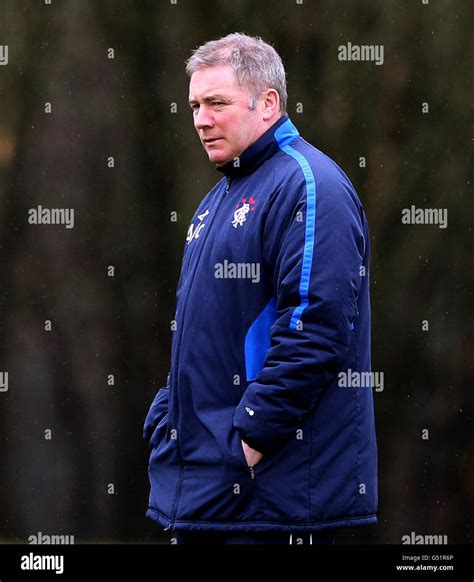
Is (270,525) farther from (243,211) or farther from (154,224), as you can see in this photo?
(154,224)

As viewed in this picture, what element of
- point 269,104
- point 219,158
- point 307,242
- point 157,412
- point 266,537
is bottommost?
point 266,537

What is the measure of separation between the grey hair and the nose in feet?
0.33

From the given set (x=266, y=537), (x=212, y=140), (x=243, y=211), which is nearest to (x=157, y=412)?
(x=266, y=537)

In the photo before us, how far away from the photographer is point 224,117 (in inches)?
106

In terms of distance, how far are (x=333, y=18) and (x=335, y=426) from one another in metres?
2.55

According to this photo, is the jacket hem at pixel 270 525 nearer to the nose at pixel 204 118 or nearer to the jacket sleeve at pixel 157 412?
the jacket sleeve at pixel 157 412

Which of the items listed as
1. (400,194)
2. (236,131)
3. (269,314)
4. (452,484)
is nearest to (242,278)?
(269,314)

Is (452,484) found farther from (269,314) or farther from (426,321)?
(269,314)

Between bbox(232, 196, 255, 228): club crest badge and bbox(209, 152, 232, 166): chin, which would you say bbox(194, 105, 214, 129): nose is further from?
bbox(232, 196, 255, 228): club crest badge

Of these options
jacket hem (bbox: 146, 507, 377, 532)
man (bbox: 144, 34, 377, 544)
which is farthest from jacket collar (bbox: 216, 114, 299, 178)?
jacket hem (bbox: 146, 507, 377, 532)

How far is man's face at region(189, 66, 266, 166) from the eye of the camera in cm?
270

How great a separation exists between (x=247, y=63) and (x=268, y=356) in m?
0.75

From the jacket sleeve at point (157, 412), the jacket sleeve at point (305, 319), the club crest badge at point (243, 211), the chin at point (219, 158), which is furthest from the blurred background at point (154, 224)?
the jacket sleeve at point (305, 319)

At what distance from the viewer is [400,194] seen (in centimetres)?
466
